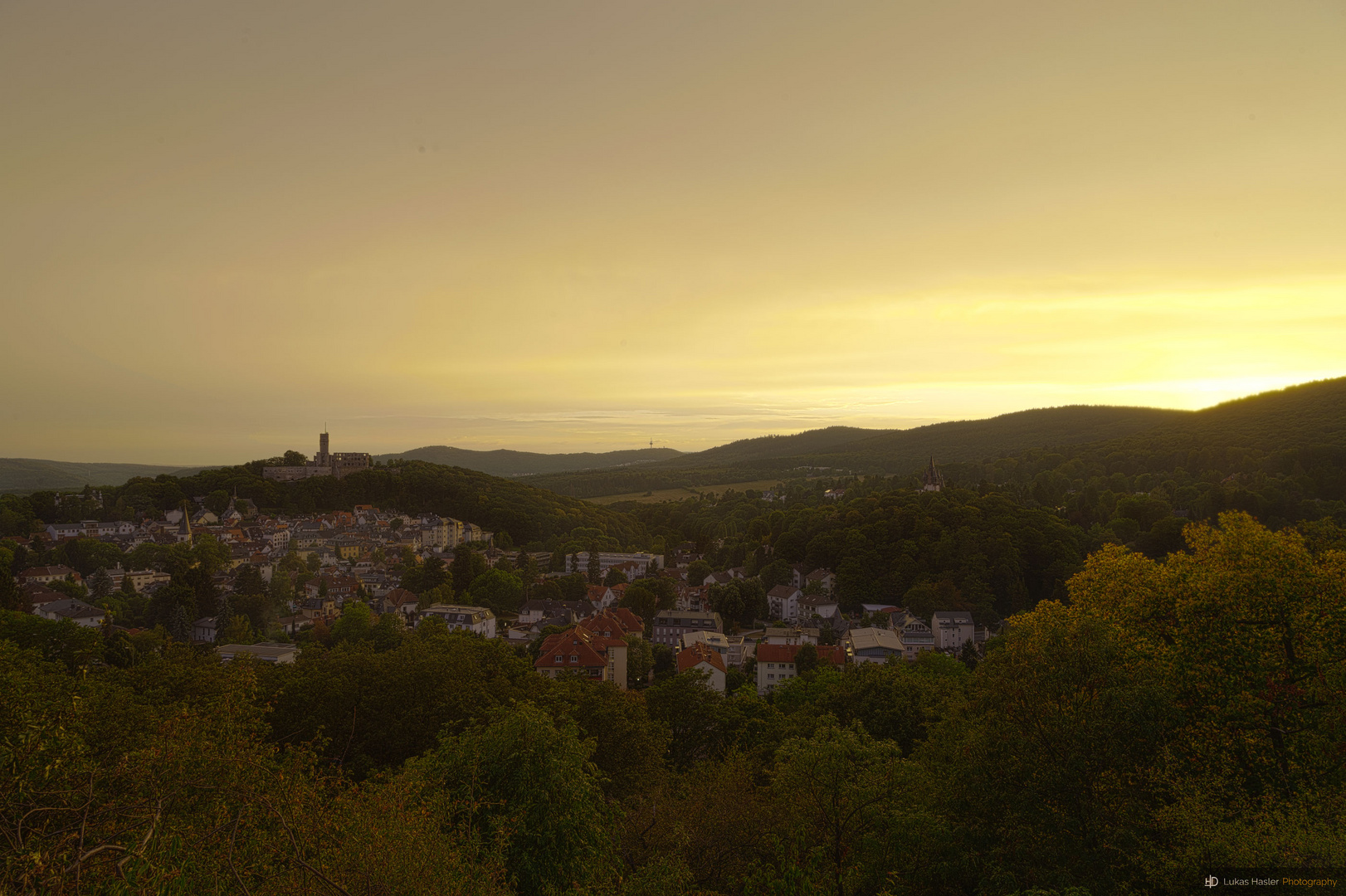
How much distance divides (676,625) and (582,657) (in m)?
17.7

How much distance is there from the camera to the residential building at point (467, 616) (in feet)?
157

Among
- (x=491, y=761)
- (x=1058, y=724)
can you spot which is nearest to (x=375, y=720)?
(x=491, y=761)

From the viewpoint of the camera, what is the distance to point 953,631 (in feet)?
156

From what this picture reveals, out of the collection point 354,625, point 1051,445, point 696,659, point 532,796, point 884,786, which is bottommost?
point 696,659

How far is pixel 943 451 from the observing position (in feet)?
438

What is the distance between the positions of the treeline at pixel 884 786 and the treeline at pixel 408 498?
3051 inches

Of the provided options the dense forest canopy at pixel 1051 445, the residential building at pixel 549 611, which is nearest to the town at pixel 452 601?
the residential building at pixel 549 611

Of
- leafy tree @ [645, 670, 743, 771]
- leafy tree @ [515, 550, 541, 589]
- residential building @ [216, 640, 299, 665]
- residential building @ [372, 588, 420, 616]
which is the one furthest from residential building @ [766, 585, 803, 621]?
leafy tree @ [645, 670, 743, 771]

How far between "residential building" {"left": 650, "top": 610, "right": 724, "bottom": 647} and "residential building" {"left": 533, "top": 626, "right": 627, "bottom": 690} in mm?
10973

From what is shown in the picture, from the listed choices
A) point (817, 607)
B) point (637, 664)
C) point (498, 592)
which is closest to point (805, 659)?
point (637, 664)

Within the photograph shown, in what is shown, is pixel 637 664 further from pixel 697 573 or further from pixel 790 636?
pixel 697 573

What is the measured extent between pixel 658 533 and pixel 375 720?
286 ft

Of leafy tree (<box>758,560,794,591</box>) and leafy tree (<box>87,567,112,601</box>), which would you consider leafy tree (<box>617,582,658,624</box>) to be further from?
leafy tree (<box>87,567,112,601</box>)

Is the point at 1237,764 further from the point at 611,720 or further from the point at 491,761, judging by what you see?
the point at 611,720
